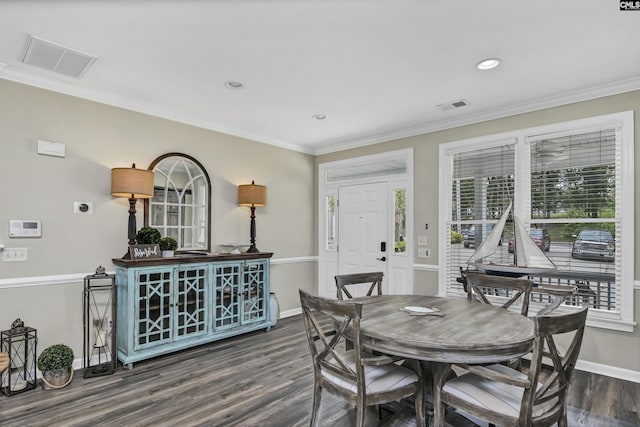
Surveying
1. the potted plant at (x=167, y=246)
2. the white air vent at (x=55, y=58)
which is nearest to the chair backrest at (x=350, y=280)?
the potted plant at (x=167, y=246)

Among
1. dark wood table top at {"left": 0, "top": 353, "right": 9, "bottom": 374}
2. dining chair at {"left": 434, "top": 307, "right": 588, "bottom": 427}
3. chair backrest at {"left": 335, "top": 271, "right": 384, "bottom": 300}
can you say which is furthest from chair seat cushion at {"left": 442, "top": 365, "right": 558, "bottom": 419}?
dark wood table top at {"left": 0, "top": 353, "right": 9, "bottom": 374}

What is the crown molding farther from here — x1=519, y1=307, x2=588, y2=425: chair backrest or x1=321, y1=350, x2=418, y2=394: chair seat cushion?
x1=321, y1=350, x2=418, y2=394: chair seat cushion

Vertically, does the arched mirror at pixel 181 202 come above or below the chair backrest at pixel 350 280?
above

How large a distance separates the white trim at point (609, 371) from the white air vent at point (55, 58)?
495 centimetres

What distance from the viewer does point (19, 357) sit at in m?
2.97

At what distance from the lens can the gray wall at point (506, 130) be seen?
3.10 m

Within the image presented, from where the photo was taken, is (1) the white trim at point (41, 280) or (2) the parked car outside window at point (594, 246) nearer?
(1) the white trim at point (41, 280)

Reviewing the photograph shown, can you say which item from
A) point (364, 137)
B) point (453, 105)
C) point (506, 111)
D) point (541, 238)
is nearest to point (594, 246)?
point (541, 238)

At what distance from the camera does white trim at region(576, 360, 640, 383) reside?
306 cm

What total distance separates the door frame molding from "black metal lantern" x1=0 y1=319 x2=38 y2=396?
356cm

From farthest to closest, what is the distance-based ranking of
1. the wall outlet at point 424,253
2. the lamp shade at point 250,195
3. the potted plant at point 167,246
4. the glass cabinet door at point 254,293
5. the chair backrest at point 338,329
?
the lamp shade at point 250,195 → the wall outlet at point 424,253 → the glass cabinet door at point 254,293 → the potted plant at point 167,246 → the chair backrest at point 338,329

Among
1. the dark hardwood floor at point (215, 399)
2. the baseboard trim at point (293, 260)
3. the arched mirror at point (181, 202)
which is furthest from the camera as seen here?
the baseboard trim at point (293, 260)

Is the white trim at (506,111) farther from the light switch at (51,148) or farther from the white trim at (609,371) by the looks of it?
→ the light switch at (51,148)

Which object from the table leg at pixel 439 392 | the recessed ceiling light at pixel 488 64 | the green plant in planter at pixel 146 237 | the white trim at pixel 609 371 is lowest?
the white trim at pixel 609 371
